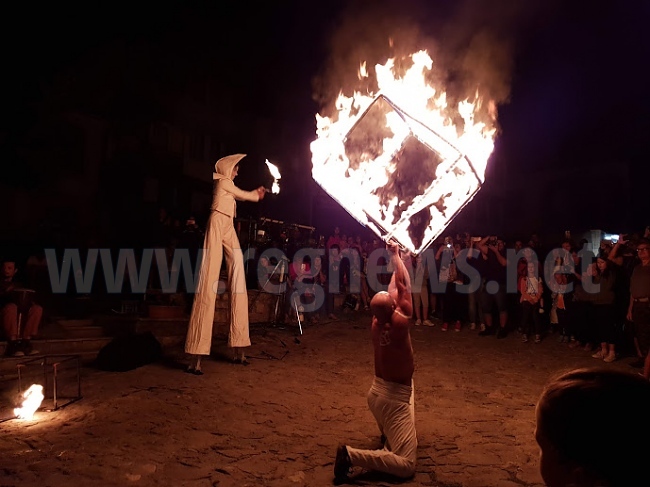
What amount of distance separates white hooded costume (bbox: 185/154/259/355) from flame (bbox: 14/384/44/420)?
219 cm

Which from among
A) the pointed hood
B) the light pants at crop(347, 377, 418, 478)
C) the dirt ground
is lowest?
the dirt ground

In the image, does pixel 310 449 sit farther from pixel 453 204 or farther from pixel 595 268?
pixel 595 268

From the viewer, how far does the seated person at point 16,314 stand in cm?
788

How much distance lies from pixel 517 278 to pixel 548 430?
10.9 meters

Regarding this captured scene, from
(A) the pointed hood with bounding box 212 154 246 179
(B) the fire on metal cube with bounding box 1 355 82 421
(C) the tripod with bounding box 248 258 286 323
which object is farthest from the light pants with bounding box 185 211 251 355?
(C) the tripod with bounding box 248 258 286 323

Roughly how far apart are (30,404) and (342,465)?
3758mm

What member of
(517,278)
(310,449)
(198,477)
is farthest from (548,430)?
(517,278)

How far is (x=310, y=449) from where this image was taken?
461 centimetres

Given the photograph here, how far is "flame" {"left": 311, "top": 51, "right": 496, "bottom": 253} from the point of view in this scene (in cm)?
495

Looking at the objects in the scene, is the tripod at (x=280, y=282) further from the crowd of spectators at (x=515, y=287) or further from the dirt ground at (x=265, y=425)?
the dirt ground at (x=265, y=425)

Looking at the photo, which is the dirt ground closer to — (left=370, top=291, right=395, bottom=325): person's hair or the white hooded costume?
the white hooded costume

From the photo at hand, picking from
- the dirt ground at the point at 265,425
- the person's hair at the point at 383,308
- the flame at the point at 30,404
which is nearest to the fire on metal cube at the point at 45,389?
the flame at the point at 30,404

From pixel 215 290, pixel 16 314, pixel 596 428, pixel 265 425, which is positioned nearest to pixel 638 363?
pixel 265 425

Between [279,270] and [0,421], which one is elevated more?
[279,270]
